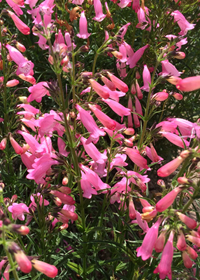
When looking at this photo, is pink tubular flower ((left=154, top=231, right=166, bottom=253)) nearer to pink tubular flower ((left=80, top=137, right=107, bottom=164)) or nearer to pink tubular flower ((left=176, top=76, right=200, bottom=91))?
pink tubular flower ((left=80, top=137, right=107, bottom=164))

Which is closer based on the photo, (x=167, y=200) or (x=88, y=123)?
(x=167, y=200)

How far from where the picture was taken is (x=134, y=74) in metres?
4.26

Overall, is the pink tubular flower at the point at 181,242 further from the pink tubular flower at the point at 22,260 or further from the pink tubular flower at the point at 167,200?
the pink tubular flower at the point at 22,260

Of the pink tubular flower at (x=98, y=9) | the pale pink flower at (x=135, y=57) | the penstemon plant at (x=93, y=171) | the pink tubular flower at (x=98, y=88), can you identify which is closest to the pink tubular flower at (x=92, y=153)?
the penstemon plant at (x=93, y=171)

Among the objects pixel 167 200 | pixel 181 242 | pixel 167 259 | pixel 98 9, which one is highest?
pixel 98 9

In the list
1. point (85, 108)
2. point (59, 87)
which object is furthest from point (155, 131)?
point (59, 87)

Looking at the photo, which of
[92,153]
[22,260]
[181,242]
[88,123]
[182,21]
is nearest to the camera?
[22,260]

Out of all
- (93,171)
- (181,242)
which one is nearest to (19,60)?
(93,171)

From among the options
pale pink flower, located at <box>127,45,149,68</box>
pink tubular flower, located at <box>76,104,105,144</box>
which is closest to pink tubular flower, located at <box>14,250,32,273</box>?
pink tubular flower, located at <box>76,104,105,144</box>

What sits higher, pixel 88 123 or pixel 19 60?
pixel 19 60

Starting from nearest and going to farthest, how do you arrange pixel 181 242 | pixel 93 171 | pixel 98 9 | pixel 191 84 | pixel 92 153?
1. pixel 191 84
2. pixel 181 242
3. pixel 92 153
4. pixel 93 171
5. pixel 98 9

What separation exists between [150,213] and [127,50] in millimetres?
2462

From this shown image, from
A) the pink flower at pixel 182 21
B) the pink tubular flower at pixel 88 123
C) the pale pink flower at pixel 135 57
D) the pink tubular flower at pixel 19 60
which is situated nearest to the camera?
the pink tubular flower at pixel 88 123

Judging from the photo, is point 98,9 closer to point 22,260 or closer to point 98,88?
point 98,88
